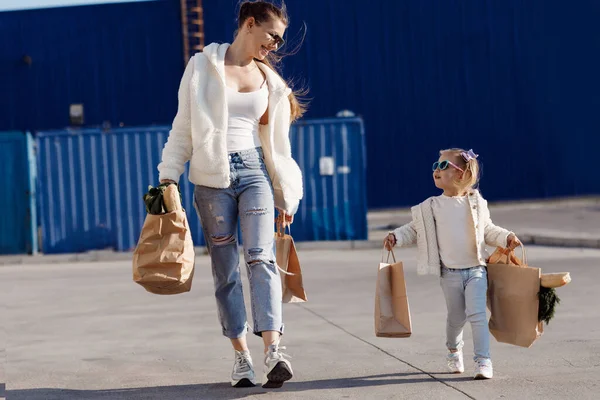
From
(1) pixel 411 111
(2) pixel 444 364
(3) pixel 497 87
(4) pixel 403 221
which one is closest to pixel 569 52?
(3) pixel 497 87

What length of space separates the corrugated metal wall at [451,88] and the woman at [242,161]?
2158cm

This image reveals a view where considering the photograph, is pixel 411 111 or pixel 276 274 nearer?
pixel 276 274

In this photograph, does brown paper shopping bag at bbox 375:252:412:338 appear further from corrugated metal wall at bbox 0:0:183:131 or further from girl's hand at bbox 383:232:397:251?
corrugated metal wall at bbox 0:0:183:131

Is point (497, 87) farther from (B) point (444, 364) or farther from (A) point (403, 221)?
(B) point (444, 364)

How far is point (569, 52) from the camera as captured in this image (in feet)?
92.5

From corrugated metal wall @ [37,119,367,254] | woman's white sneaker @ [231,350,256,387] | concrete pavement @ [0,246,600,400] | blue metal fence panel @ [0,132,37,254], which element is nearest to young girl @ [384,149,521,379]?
concrete pavement @ [0,246,600,400]

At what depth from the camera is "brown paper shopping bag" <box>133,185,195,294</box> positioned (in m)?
5.74

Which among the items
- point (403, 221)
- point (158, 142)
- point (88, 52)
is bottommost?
point (403, 221)

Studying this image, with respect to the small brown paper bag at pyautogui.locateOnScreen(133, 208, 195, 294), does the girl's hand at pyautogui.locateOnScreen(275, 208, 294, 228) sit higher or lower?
higher

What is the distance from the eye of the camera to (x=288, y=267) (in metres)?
6.40

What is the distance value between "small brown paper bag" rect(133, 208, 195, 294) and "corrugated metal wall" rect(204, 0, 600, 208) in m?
21.9

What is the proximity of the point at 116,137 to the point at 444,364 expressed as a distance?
13603mm

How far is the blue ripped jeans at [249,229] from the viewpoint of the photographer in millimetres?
5902

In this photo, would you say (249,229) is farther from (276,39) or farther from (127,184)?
(127,184)
